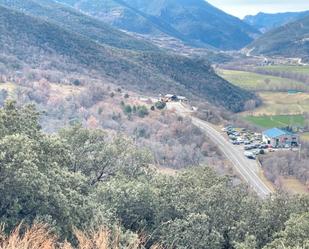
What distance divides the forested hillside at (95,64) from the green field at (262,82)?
16.7m

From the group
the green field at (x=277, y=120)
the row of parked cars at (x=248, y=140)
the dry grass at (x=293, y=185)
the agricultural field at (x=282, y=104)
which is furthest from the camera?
the agricultural field at (x=282, y=104)

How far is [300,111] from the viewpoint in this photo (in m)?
90.8

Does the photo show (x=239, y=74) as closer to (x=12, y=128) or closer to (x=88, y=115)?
(x=88, y=115)

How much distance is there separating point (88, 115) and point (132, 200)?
36640mm

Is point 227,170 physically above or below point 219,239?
below

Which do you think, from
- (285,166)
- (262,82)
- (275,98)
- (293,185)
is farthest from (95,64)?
(262,82)

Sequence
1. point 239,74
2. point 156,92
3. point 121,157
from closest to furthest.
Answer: point 121,157
point 156,92
point 239,74

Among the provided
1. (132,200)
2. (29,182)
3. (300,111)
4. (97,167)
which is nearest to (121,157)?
(97,167)

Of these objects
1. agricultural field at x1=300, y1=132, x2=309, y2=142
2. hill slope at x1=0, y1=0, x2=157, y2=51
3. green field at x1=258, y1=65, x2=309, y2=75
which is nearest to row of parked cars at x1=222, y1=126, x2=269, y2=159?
agricultural field at x1=300, y1=132, x2=309, y2=142

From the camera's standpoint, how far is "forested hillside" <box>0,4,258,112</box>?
79062 mm

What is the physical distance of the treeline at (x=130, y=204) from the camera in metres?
15.5

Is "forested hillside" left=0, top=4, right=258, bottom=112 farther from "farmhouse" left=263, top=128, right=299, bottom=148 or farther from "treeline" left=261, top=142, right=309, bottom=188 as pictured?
"treeline" left=261, top=142, right=309, bottom=188

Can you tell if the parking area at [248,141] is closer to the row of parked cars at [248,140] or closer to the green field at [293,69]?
the row of parked cars at [248,140]

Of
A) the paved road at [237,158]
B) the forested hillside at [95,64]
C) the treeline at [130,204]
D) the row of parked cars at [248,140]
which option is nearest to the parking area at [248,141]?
the row of parked cars at [248,140]
